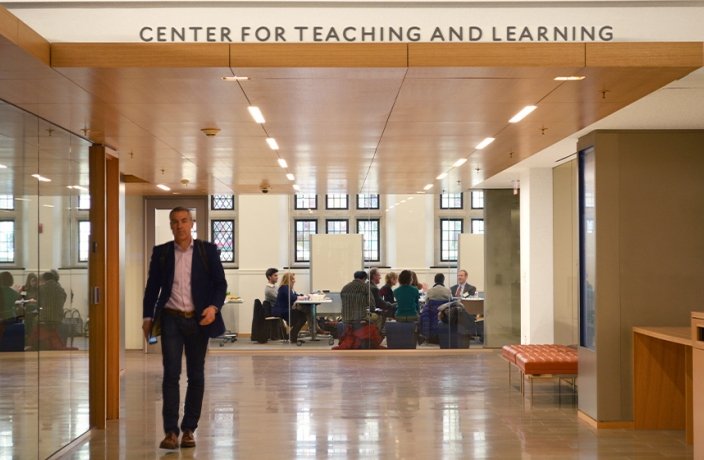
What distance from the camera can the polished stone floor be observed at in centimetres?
786

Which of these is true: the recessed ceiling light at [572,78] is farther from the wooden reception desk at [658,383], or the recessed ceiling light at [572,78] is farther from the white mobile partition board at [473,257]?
the white mobile partition board at [473,257]

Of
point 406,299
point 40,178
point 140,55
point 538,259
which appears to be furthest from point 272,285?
point 140,55

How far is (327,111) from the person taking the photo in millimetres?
7492

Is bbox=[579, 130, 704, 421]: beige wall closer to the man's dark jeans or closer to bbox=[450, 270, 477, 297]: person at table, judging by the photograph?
the man's dark jeans

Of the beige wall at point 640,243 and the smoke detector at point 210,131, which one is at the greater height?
the smoke detector at point 210,131

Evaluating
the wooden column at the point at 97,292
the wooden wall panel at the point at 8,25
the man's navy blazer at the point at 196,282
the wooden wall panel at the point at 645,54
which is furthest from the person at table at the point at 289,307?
the wooden wall panel at the point at 8,25

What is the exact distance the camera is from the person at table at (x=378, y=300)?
1678cm

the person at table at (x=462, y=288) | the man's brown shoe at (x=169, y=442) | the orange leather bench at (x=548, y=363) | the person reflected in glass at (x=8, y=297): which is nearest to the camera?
the person reflected in glass at (x=8, y=297)

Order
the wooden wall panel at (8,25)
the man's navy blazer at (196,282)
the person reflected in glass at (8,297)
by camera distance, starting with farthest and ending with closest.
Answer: the man's navy blazer at (196,282) < the person reflected in glass at (8,297) < the wooden wall panel at (8,25)

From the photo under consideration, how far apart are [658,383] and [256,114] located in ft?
14.0

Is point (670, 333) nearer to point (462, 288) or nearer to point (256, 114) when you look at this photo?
point (256, 114)

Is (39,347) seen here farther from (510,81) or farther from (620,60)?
(620,60)

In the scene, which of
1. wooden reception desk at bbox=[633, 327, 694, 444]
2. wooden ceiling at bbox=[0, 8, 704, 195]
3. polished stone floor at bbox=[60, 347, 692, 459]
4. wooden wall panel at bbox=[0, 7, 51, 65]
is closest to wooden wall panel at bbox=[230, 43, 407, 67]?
wooden ceiling at bbox=[0, 8, 704, 195]

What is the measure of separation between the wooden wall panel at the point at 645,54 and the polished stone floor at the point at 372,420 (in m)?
3.26
